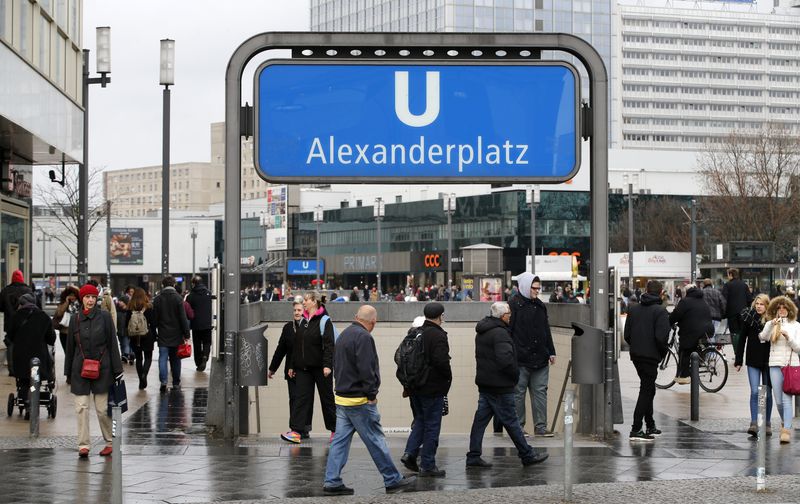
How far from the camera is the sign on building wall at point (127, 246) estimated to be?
344 ft

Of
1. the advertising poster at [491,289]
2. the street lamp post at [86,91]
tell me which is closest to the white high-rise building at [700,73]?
the advertising poster at [491,289]

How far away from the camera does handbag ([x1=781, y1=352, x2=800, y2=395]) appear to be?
43.1 feet

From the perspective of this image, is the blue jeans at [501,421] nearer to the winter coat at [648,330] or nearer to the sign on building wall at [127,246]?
the winter coat at [648,330]

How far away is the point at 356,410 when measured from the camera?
9992 millimetres

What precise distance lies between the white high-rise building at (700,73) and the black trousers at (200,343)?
5408 inches

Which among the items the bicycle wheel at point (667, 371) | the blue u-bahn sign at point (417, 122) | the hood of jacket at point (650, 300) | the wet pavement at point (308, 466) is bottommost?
the wet pavement at point (308, 466)

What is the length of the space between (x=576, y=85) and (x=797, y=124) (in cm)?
16260

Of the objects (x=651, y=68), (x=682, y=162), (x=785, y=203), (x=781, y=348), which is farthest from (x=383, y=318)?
(x=651, y=68)

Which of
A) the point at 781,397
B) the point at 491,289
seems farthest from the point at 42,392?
the point at 491,289

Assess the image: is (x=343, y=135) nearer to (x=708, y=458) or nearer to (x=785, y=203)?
(x=708, y=458)

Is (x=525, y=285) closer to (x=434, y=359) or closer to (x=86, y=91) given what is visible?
(x=434, y=359)

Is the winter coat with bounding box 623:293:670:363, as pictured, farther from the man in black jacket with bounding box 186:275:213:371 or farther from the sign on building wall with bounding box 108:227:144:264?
the sign on building wall with bounding box 108:227:144:264

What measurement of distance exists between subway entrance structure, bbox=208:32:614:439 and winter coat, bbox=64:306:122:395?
4.84 feet

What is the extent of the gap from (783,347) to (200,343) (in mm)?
12623
